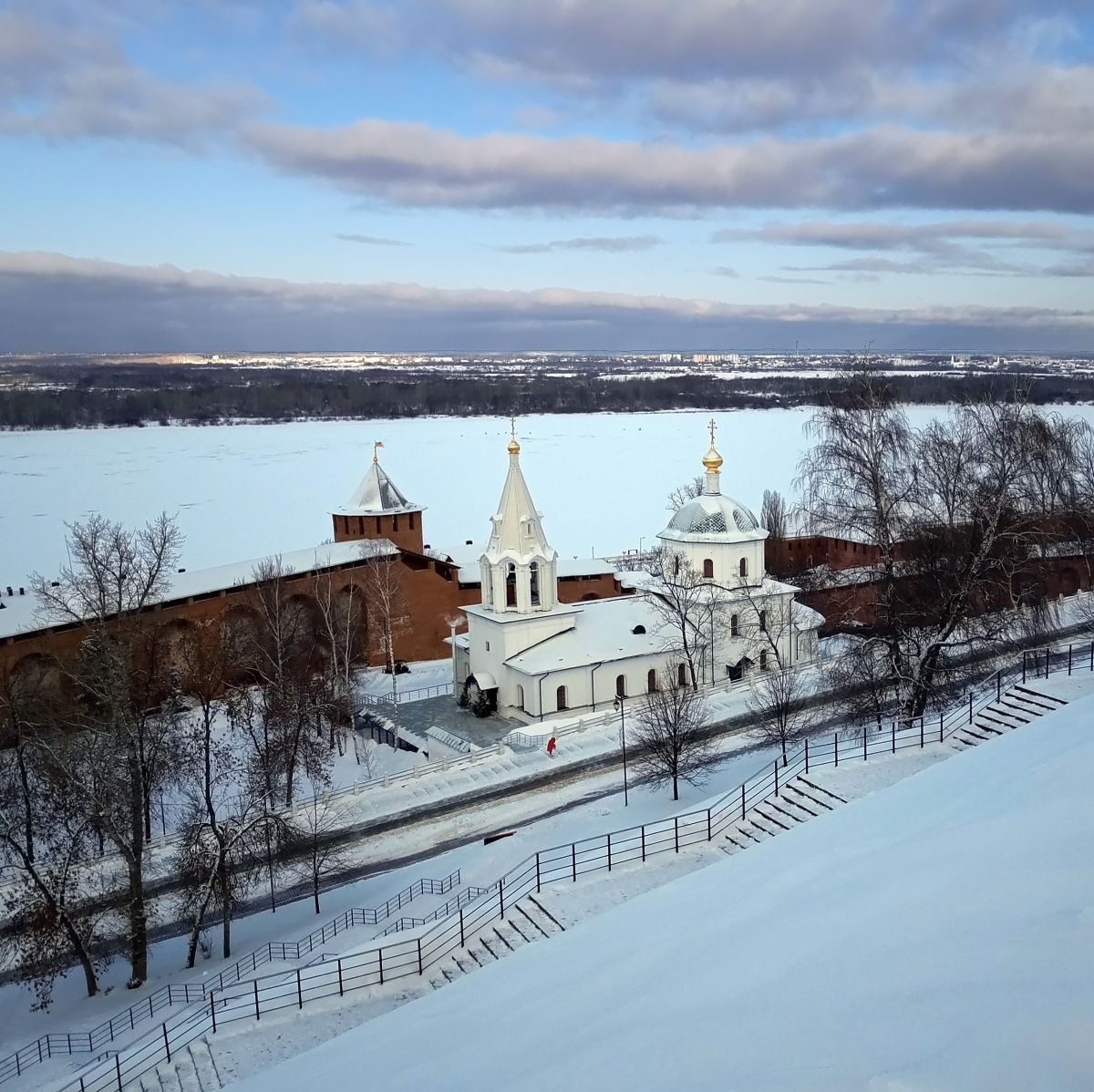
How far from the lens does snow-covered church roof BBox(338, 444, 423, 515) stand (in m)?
33.2

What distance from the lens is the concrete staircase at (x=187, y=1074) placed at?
1028 cm

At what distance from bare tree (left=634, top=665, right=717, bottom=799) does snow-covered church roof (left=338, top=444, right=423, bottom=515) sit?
1460 centimetres

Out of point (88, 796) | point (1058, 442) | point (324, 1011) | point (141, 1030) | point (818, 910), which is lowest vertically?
point (141, 1030)

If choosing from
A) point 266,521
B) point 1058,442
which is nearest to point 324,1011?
point 1058,442

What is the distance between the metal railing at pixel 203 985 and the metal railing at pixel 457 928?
0.75 metres

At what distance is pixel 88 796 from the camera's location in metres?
15.1

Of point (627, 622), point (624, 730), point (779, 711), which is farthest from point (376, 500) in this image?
point (779, 711)

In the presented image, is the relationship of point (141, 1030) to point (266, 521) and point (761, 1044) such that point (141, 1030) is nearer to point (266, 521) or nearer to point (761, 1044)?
point (761, 1044)

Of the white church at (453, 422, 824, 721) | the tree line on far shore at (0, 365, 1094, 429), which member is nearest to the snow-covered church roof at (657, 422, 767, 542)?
the white church at (453, 422, 824, 721)

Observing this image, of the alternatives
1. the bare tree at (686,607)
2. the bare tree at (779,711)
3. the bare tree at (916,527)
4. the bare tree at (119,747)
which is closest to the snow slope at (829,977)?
the bare tree at (119,747)

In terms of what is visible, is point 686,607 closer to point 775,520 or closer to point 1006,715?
point 1006,715

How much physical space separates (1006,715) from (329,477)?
5488 cm

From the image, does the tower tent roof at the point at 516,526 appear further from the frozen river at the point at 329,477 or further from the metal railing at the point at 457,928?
the frozen river at the point at 329,477

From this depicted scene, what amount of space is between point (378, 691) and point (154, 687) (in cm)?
781
